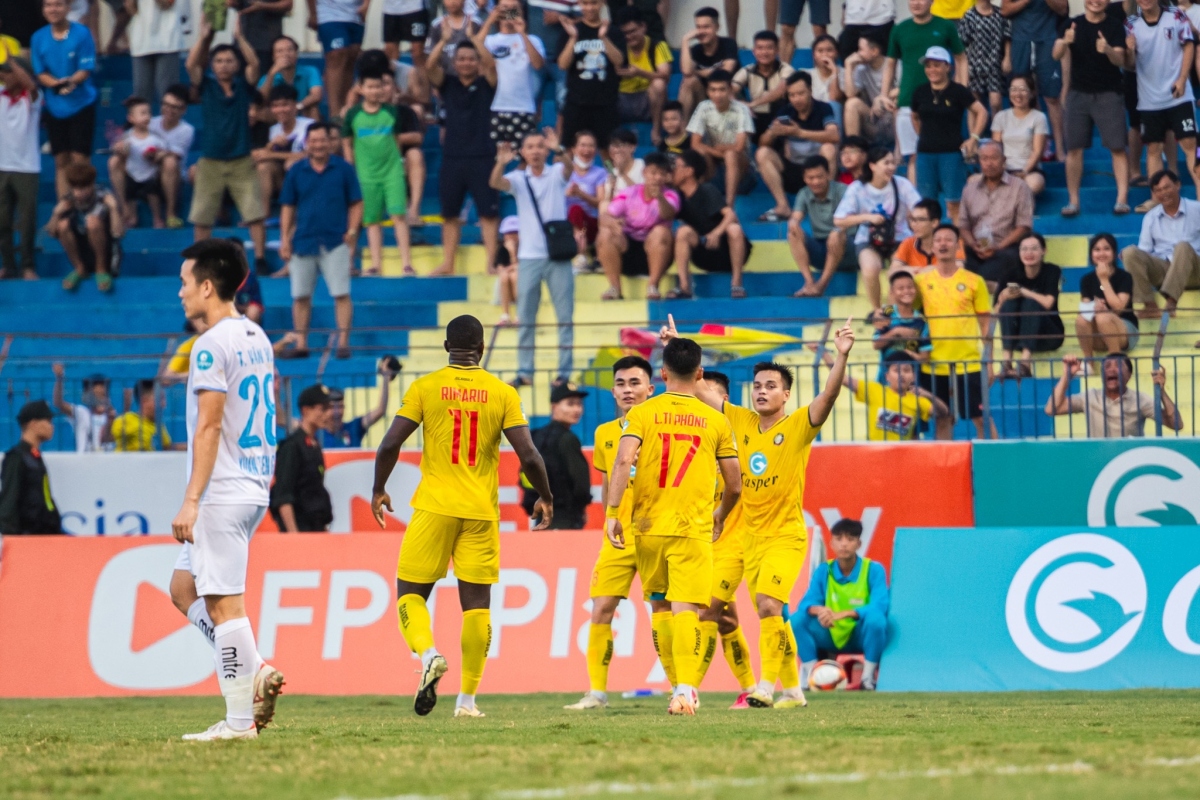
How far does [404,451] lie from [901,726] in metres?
9.20

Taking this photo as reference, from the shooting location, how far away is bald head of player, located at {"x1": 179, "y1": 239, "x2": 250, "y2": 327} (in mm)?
7785

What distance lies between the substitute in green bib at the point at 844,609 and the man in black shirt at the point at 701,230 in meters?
5.86

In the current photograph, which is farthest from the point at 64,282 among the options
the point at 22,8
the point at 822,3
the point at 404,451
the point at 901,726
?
the point at 901,726

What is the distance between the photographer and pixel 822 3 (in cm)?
2255

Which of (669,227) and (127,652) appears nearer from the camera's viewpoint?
(127,652)

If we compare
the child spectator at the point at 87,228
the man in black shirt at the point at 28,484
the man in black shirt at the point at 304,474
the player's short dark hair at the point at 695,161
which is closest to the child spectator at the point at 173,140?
the child spectator at the point at 87,228

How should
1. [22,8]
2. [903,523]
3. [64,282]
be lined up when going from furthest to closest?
[22,8]
[64,282]
[903,523]

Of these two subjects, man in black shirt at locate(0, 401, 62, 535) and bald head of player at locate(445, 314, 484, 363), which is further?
man in black shirt at locate(0, 401, 62, 535)

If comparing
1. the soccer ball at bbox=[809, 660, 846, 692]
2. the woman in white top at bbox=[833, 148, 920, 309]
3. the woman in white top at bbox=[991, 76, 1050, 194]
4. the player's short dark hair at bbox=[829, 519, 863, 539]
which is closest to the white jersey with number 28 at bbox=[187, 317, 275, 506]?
the soccer ball at bbox=[809, 660, 846, 692]

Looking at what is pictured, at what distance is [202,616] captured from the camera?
782cm

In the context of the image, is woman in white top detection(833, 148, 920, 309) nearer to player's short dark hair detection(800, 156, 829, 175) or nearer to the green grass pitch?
player's short dark hair detection(800, 156, 829, 175)

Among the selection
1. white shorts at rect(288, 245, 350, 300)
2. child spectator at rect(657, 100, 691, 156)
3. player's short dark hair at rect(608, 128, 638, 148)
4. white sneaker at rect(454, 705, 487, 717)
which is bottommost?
white sneaker at rect(454, 705, 487, 717)

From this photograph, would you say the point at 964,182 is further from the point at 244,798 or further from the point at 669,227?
the point at 244,798

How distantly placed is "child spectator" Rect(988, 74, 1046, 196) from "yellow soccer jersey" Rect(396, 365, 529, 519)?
11.5m
